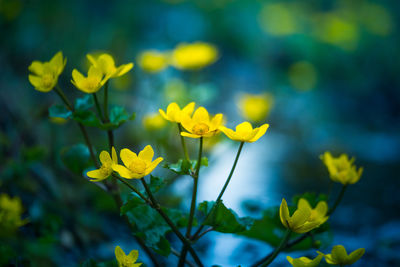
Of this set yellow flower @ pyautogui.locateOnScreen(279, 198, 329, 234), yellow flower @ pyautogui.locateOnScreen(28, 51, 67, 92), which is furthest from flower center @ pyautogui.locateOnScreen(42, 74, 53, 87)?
yellow flower @ pyautogui.locateOnScreen(279, 198, 329, 234)

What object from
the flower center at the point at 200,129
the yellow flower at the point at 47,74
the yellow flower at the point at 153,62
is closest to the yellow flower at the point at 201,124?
the flower center at the point at 200,129

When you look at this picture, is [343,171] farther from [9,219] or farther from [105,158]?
[9,219]

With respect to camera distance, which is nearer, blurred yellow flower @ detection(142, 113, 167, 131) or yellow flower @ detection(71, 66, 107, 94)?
yellow flower @ detection(71, 66, 107, 94)

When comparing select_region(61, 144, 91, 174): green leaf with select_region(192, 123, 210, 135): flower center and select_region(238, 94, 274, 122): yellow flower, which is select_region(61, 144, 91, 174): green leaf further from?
select_region(238, 94, 274, 122): yellow flower

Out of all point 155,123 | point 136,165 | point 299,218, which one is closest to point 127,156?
point 136,165

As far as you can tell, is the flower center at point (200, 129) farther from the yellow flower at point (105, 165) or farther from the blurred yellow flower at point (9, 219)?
the blurred yellow flower at point (9, 219)

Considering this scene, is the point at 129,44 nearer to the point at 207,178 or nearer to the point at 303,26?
the point at 207,178

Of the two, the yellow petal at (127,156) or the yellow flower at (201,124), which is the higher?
the yellow flower at (201,124)

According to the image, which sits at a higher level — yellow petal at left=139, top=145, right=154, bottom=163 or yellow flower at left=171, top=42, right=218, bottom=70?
yellow flower at left=171, top=42, right=218, bottom=70
